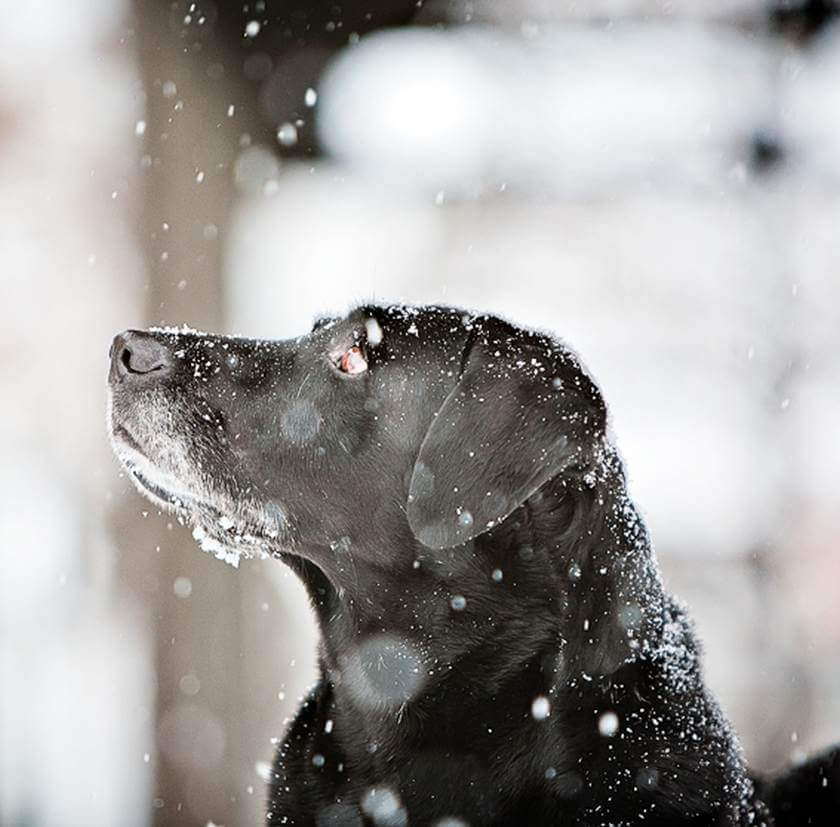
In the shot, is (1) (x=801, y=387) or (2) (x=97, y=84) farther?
(1) (x=801, y=387)

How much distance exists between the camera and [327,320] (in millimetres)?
1547

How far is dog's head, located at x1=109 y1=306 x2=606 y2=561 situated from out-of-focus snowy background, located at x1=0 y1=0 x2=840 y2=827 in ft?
6.38

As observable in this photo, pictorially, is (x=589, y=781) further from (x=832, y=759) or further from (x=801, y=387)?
(x=801, y=387)

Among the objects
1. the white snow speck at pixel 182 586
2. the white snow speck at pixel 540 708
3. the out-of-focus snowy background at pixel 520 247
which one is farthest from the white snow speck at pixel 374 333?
the white snow speck at pixel 182 586

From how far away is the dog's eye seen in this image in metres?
1.47

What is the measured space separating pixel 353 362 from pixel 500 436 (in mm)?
284

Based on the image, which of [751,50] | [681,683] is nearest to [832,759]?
[681,683]

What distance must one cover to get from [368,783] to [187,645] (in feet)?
7.84

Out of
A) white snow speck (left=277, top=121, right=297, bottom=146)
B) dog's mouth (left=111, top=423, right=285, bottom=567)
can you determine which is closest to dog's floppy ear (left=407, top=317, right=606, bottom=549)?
dog's mouth (left=111, top=423, right=285, bottom=567)

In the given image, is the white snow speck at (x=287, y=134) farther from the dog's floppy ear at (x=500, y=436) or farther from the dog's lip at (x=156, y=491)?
the dog's floppy ear at (x=500, y=436)

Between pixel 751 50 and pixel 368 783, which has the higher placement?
pixel 751 50

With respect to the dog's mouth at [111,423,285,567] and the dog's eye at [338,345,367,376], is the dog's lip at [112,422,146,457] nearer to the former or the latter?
the dog's mouth at [111,423,285,567]

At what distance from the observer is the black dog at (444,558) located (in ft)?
4.24

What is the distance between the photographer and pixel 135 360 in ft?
4.77
